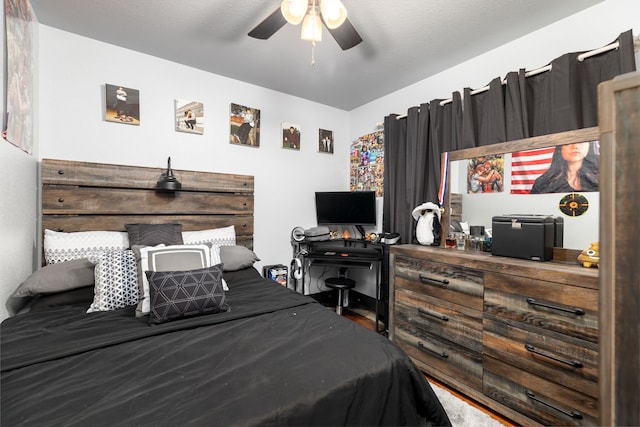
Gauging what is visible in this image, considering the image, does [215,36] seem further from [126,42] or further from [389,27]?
[389,27]

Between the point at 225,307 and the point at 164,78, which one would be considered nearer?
the point at 225,307

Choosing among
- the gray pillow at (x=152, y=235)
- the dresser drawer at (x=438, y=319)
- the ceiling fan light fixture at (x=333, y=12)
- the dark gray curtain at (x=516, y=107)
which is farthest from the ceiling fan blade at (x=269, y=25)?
the dresser drawer at (x=438, y=319)

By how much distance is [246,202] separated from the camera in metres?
3.02

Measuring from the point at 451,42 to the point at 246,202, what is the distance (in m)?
2.33

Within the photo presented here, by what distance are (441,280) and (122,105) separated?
2.92m

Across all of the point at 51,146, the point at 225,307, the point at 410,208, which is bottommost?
the point at 225,307

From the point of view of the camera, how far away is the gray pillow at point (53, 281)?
1614 millimetres

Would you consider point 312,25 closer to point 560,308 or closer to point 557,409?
point 560,308

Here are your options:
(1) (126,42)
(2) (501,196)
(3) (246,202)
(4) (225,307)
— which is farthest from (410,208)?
(1) (126,42)

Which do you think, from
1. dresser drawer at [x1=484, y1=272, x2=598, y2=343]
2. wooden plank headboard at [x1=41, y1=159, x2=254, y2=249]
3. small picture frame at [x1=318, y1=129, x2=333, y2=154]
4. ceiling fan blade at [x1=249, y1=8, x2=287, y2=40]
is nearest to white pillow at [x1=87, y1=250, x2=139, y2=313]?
wooden plank headboard at [x1=41, y1=159, x2=254, y2=249]

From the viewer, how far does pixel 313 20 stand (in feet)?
5.29

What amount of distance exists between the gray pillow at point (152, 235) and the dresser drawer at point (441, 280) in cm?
182

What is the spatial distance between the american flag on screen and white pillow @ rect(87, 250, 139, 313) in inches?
104

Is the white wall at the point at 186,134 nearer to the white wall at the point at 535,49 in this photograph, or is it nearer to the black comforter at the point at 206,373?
the white wall at the point at 535,49
